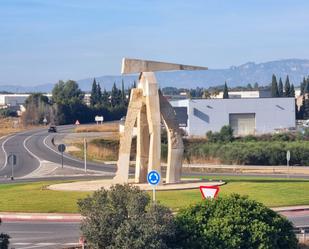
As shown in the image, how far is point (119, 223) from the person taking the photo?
57.6ft

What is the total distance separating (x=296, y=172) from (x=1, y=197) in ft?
78.1

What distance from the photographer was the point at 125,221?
56.6 feet

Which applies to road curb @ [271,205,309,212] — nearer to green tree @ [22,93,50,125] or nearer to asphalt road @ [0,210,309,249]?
asphalt road @ [0,210,309,249]

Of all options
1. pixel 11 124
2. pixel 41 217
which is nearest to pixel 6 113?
pixel 11 124

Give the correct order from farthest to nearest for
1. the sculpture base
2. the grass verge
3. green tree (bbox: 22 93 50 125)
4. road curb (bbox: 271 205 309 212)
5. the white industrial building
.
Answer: green tree (bbox: 22 93 50 125) < the white industrial building < the sculpture base < the grass verge < road curb (bbox: 271 205 309 212)

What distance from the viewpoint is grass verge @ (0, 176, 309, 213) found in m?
30.8

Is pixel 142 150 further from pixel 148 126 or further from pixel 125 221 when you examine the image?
pixel 125 221

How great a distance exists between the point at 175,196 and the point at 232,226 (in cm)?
1457

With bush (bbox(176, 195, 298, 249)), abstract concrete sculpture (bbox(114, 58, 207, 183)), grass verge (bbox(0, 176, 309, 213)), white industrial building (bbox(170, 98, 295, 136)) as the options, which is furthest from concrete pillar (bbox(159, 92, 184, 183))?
white industrial building (bbox(170, 98, 295, 136))

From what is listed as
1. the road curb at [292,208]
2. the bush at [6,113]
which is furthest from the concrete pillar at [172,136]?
the bush at [6,113]

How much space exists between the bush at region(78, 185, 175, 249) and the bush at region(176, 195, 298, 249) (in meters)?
0.64

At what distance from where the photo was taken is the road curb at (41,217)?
28.7m

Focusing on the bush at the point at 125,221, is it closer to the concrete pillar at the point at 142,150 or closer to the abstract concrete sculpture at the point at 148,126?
the abstract concrete sculpture at the point at 148,126

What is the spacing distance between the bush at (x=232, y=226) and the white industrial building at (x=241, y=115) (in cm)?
6700
